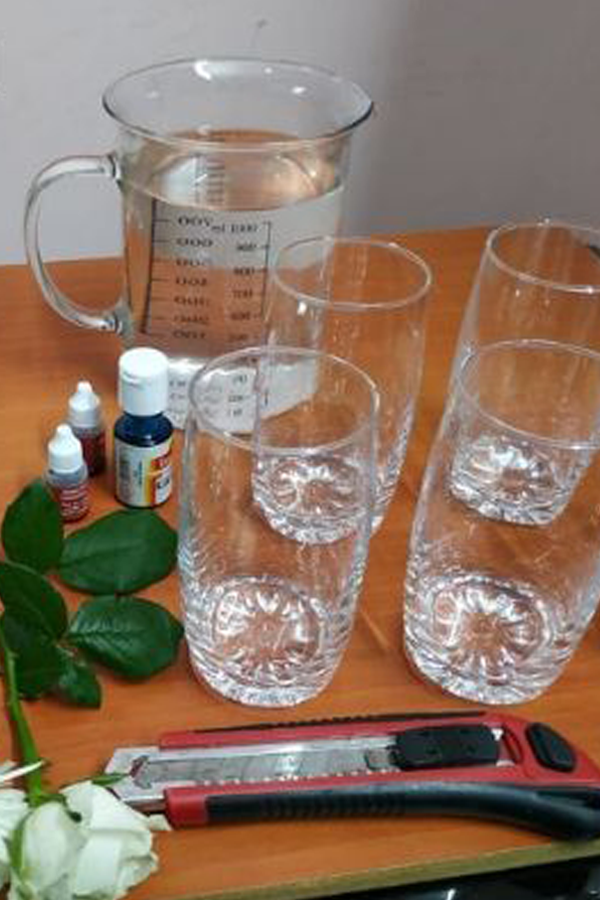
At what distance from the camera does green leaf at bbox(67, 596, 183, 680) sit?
19.8 inches

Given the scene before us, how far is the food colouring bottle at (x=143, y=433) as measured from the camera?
1.86 feet

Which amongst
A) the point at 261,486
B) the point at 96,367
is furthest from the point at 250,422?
the point at 96,367

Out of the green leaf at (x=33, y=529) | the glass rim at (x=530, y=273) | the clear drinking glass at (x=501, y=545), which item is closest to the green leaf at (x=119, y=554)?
the green leaf at (x=33, y=529)

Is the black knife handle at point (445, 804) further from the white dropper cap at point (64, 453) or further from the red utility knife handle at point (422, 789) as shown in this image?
the white dropper cap at point (64, 453)

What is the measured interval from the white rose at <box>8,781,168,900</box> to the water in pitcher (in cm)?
29

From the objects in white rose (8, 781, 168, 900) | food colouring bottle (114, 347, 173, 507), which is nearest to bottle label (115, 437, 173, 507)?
food colouring bottle (114, 347, 173, 507)

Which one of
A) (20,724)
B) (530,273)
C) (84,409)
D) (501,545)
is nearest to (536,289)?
(530,273)

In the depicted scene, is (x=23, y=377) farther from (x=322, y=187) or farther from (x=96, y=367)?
(x=322, y=187)

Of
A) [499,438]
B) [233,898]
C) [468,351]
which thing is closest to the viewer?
[233,898]

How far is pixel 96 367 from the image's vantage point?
2.34 feet

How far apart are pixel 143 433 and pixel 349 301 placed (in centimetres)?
14

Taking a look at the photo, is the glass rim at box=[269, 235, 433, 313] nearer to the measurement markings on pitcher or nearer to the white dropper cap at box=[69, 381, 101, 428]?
the measurement markings on pitcher

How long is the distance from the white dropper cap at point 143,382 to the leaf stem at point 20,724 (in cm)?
14

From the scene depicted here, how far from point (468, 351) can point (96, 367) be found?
235mm
